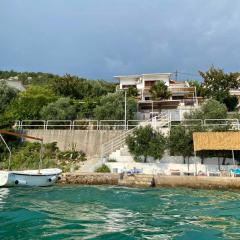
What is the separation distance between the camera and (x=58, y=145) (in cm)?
3312

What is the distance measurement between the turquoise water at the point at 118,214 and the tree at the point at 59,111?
1676 centimetres

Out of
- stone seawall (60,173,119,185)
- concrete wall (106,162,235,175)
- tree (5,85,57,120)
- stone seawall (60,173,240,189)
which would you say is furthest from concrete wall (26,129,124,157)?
stone seawall (60,173,240,189)

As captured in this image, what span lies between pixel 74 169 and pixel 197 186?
9.43 m

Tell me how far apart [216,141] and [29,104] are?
22.9 metres

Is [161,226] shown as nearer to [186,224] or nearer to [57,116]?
[186,224]

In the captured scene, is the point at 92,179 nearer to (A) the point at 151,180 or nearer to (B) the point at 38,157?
(A) the point at 151,180

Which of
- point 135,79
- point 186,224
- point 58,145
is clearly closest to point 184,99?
point 135,79

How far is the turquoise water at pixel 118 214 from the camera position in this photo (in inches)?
451

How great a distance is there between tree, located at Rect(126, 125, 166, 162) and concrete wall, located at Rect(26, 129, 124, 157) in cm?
413

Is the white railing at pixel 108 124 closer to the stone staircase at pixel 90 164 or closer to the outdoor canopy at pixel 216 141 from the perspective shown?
the outdoor canopy at pixel 216 141

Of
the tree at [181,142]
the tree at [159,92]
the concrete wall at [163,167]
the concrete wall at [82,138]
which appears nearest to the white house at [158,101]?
the tree at [159,92]

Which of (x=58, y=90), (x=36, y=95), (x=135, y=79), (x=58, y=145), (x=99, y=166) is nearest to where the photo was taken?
(x=99, y=166)

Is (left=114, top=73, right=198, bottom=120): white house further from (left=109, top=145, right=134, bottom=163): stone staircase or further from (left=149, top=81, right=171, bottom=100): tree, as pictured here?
(left=109, top=145, right=134, bottom=163): stone staircase

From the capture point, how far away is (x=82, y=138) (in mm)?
32969
